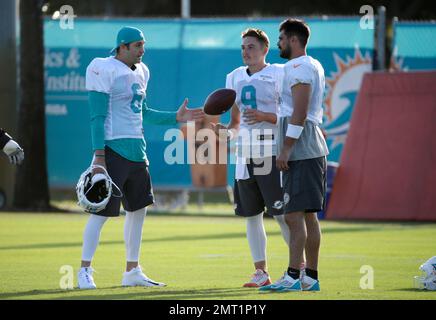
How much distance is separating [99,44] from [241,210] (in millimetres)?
12496

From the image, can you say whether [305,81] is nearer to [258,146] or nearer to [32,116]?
[258,146]

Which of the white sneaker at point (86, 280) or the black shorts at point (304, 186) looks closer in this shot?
the black shorts at point (304, 186)

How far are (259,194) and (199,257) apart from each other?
2567 mm

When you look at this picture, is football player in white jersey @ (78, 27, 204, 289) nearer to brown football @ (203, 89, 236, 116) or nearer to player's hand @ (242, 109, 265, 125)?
brown football @ (203, 89, 236, 116)

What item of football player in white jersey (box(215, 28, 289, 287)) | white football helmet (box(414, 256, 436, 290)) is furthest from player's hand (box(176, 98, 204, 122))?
white football helmet (box(414, 256, 436, 290))

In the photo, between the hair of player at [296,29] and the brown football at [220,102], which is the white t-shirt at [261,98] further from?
the hair of player at [296,29]

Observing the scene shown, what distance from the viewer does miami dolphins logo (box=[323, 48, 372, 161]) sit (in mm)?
20109

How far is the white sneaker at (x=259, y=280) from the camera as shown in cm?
986

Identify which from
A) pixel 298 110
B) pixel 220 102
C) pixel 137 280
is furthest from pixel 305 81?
pixel 137 280

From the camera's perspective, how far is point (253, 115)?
32.2 ft

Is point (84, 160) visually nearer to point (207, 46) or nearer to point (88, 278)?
point (207, 46)

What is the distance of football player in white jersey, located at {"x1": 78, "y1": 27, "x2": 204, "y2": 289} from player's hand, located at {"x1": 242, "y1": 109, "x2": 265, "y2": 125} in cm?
54

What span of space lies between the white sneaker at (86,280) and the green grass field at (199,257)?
0.39 ft

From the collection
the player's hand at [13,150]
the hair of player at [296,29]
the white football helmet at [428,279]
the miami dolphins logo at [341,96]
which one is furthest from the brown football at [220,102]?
the miami dolphins logo at [341,96]
